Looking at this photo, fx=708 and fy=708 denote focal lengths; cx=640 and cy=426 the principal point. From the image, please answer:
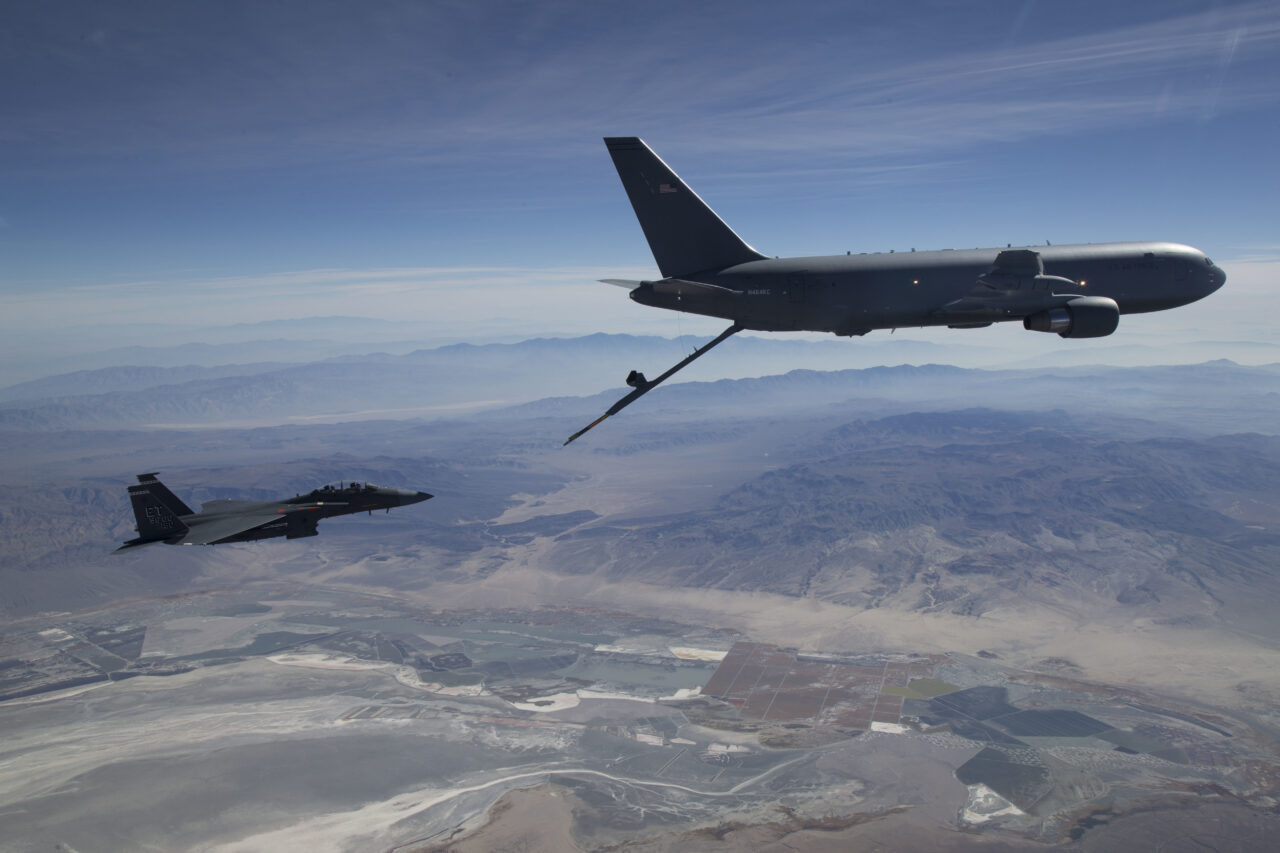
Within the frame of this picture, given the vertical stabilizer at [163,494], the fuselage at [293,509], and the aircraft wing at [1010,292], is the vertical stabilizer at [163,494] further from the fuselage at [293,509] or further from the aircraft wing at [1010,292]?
the aircraft wing at [1010,292]

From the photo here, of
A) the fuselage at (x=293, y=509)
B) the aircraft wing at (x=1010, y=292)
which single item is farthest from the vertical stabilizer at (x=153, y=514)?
the aircraft wing at (x=1010, y=292)

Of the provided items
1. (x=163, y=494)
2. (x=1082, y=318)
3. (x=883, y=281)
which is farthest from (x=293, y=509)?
(x=1082, y=318)

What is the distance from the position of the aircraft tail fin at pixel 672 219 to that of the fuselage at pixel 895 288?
Result: 3.34 feet

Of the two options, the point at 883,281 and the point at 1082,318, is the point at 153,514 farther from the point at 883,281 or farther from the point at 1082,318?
the point at 1082,318

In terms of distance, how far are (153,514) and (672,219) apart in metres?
28.4

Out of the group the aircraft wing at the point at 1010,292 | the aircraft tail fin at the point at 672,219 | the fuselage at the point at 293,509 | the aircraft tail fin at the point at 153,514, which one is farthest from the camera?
the fuselage at the point at 293,509

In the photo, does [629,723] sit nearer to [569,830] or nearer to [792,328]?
[569,830]

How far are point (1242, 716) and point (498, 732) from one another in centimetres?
20694

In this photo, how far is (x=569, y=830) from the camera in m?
138

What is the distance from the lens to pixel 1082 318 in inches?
1015

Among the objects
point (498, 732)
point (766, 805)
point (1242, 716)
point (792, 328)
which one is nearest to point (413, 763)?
point (498, 732)

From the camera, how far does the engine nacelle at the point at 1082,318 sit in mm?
25609

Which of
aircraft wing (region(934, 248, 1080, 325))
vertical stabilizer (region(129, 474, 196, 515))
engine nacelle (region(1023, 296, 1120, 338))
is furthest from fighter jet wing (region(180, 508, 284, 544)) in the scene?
engine nacelle (region(1023, 296, 1120, 338))

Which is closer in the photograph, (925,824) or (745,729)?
(925,824)
